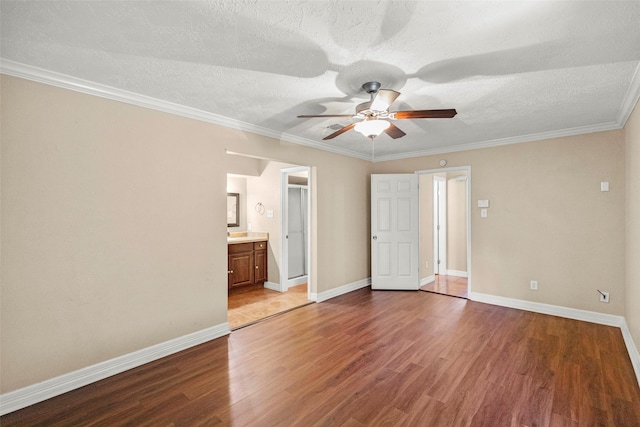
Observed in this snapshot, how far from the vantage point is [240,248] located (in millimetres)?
5039

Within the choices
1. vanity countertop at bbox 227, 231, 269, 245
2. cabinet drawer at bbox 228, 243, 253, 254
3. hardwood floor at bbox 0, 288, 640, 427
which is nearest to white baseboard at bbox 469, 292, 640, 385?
hardwood floor at bbox 0, 288, 640, 427

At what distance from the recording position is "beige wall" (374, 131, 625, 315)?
141 inches

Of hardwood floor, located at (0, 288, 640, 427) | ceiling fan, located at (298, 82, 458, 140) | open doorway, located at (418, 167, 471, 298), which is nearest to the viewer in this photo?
hardwood floor, located at (0, 288, 640, 427)

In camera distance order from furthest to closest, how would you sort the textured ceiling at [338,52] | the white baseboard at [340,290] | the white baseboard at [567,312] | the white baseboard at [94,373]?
1. the white baseboard at [340,290]
2. the white baseboard at [567,312]
3. the white baseboard at [94,373]
4. the textured ceiling at [338,52]

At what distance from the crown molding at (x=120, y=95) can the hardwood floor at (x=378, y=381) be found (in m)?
2.32

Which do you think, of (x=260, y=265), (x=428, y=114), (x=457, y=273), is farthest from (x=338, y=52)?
(x=457, y=273)

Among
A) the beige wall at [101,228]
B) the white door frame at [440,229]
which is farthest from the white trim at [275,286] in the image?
the white door frame at [440,229]

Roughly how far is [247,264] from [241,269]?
0.14 metres

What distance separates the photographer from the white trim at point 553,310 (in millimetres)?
3557

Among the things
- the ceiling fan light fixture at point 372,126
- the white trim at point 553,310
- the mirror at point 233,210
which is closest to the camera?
the ceiling fan light fixture at point 372,126

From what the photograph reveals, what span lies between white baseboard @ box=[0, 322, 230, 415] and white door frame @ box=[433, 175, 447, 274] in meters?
4.84

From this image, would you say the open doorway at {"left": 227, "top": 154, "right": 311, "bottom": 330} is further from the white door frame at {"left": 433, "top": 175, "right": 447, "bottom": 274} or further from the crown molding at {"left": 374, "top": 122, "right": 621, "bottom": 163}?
the white door frame at {"left": 433, "top": 175, "right": 447, "bottom": 274}

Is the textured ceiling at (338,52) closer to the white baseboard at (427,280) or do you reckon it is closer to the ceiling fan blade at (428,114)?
the ceiling fan blade at (428,114)

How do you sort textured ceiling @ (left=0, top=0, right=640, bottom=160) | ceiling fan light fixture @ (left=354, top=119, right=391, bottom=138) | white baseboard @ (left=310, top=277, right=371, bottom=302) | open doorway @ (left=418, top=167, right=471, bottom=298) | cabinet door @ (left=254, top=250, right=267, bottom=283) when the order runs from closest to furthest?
1. textured ceiling @ (left=0, top=0, right=640, bottom=160)
2. ceiling fan light fixture @ (left=354, top=119, right=391, bottom=138)
3. white baseboard @ (left=310, top=277, right=371, bottom=302)
4. cabinet door @ (left=254, top=250, right=267, bottom=283)
5. open doorway @ (left=418, top=167, right=471, bottom=298)
